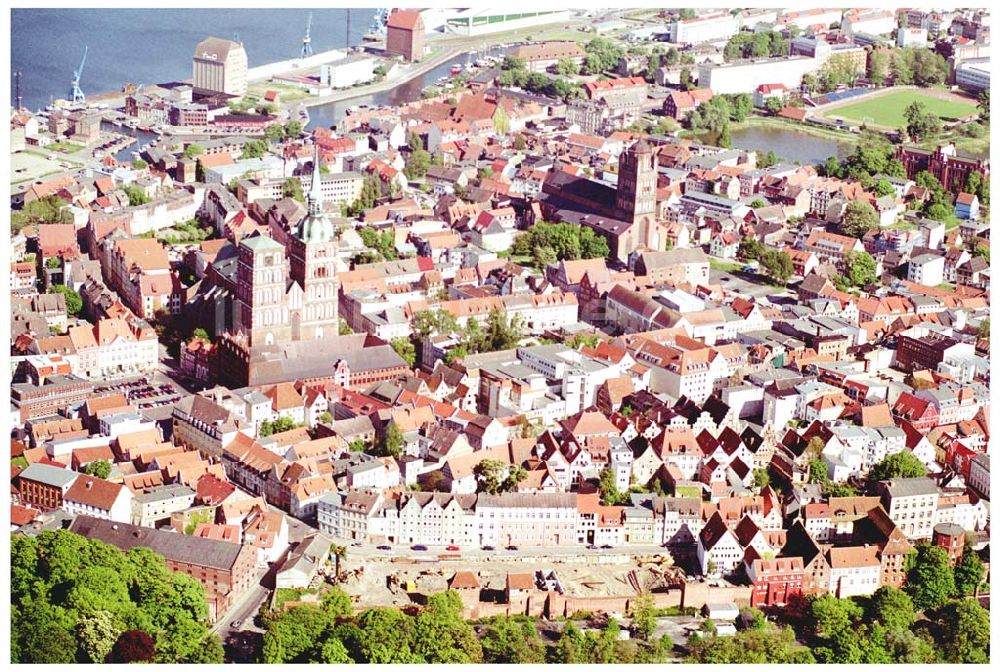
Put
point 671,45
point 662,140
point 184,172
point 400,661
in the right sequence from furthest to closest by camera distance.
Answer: point 671,45
point 662,140
point 184,172
point 400,661

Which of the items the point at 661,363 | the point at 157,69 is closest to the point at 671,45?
the point at 157,69

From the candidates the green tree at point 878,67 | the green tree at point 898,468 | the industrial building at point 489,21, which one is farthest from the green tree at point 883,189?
A: the industrial building at point 489,21

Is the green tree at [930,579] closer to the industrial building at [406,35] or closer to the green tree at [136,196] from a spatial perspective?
the green tree at [136,196]

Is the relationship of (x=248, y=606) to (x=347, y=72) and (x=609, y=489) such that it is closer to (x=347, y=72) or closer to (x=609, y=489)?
(x=609, y=489)

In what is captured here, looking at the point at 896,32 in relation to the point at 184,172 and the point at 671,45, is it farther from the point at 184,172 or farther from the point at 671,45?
the point at 184,172

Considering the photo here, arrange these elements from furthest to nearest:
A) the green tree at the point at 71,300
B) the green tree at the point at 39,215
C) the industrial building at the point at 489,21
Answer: the industrial building at the point at 489,21, the green tree at the point at 39,215, the green tree at the point at 71,300

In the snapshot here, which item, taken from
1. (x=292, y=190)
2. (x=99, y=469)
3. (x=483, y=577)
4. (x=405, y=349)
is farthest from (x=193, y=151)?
(x=483, y=577)

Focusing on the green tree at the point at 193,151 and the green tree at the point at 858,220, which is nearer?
the green tree at the point at 858,220
